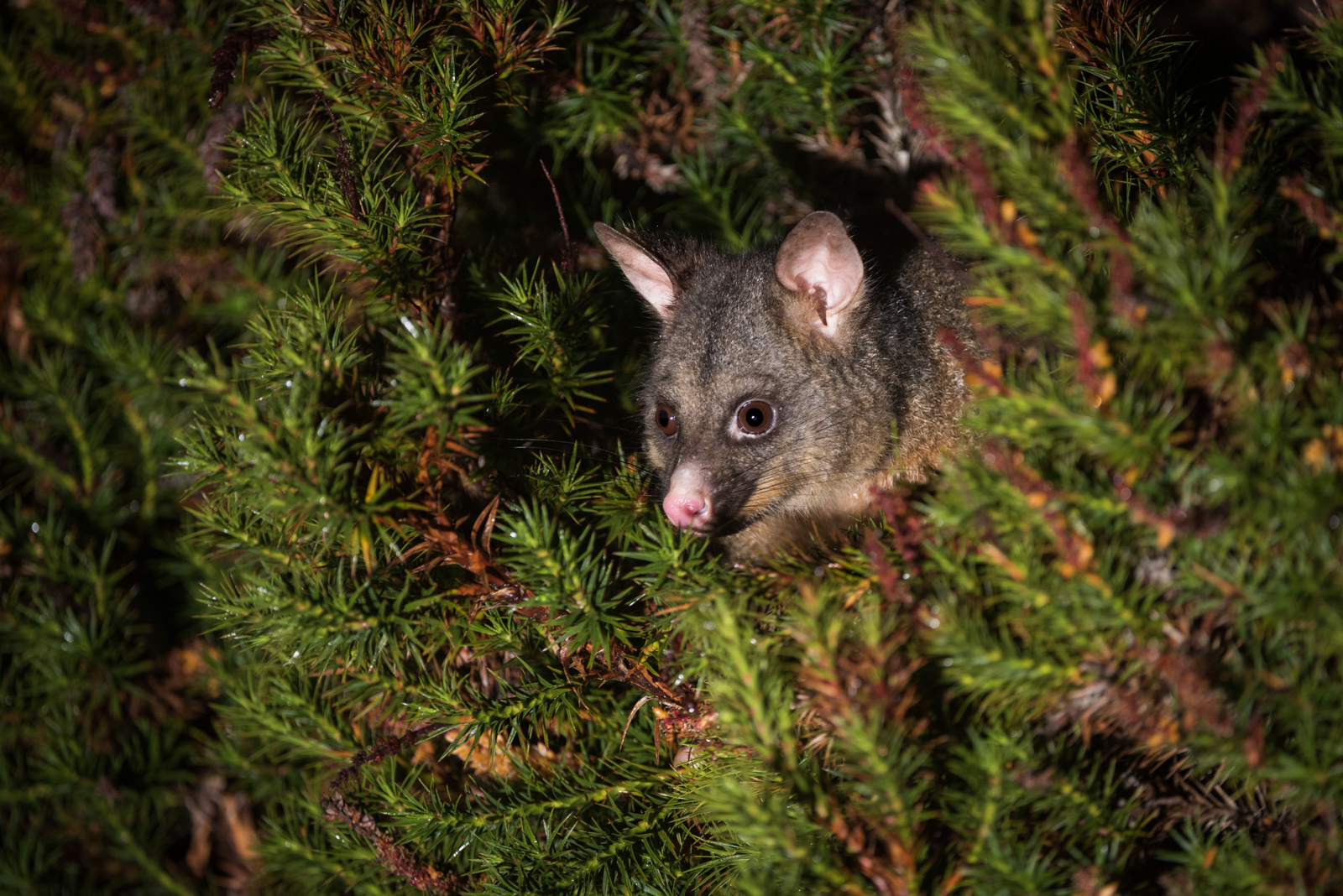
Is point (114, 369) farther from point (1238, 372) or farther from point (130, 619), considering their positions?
point (1238, 372)

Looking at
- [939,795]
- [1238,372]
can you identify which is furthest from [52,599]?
[1238,372]

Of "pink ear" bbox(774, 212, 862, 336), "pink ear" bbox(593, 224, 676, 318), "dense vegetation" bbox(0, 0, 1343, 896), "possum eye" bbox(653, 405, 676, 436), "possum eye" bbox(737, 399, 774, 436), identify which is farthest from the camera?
"possum eye" bbox(653, 405, 676, 436)

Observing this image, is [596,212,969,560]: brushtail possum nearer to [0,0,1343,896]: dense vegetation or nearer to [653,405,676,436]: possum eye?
[653,405,676,436]: possum eye

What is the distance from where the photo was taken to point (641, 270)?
9.83ft

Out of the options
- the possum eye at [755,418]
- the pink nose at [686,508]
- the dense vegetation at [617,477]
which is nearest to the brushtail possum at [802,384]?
the possum eye at [755,418]

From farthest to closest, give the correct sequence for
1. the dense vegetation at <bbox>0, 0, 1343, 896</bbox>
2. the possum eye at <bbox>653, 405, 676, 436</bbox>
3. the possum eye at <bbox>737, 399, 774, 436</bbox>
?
the possum eye at <bbox>653, 405, 676, 436</bbox> < the possum eye at <bbox>737, 399, 774, 436</bbox> < the dense vegetation at <bbox>0, 0, 1343, 896</bbox>

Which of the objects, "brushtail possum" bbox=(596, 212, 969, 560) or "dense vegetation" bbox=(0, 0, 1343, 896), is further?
"brushtail possum" bbox=(596, 212, 969, 560)

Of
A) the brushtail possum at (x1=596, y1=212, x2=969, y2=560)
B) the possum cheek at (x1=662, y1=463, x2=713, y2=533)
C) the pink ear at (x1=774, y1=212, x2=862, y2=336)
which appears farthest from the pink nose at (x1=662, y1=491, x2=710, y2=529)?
the pink ear at (x1=774, y1=212, x2=862, y2=336)

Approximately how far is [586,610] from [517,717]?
0.32 m

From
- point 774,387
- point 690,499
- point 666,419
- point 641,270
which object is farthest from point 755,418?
point 641,270

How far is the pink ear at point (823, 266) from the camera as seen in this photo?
8.28 feet

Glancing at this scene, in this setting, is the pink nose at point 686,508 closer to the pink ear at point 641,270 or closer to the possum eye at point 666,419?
the possum eye at point 666,419

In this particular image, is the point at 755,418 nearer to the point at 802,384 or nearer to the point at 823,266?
the point at 802,384

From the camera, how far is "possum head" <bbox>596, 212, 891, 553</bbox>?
9.27 ft
